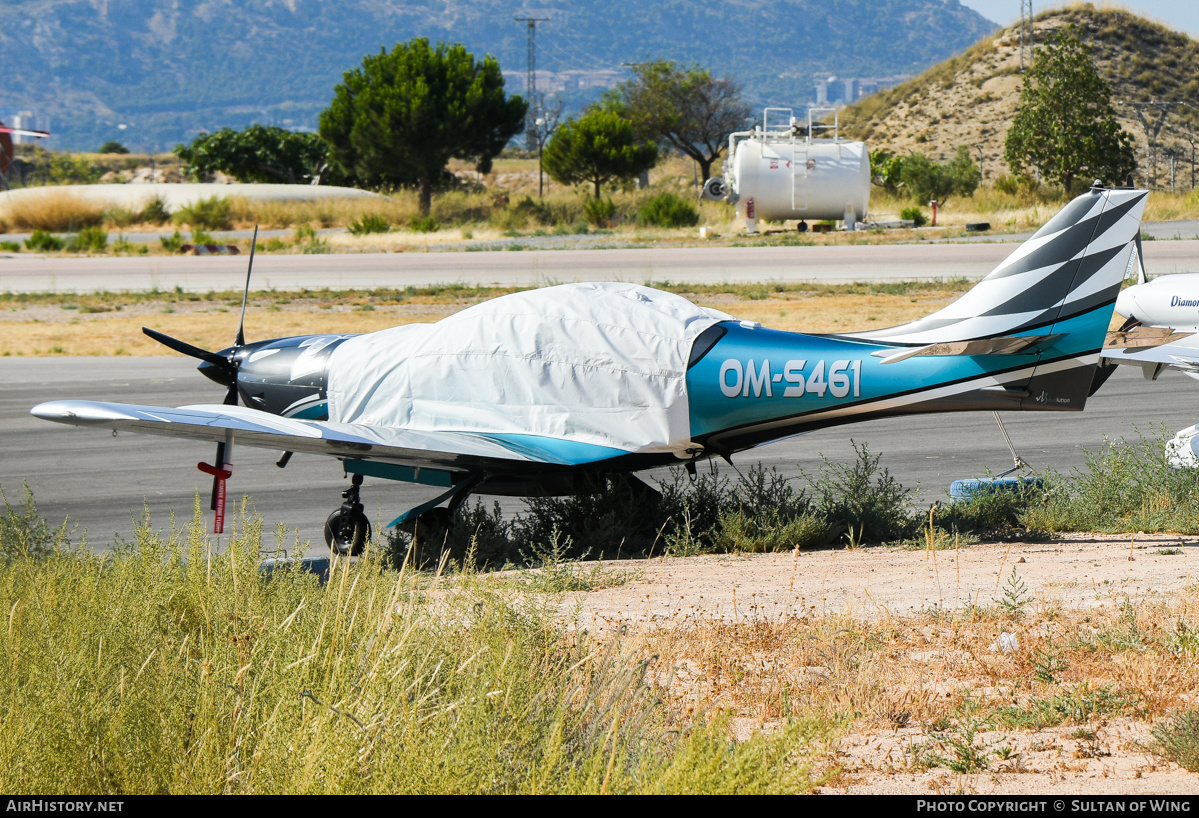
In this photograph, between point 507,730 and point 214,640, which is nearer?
point 507,730

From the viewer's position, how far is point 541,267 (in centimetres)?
3372

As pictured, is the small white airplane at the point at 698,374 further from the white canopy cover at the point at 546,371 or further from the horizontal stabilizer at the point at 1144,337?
the horizontal stabilizer at the point at 1144,337

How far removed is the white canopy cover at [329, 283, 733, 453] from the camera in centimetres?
811

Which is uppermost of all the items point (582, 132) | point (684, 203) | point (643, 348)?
point (582, 132)

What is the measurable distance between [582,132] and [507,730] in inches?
2304

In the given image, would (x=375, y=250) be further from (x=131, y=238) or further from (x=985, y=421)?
(x=985, y=421)

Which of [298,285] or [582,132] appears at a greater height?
[582,132]

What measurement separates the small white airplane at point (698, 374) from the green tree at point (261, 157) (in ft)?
247

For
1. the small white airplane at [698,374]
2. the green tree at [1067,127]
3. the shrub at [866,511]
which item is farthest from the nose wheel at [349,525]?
the green tree at [1067,127]

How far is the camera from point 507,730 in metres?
3.84

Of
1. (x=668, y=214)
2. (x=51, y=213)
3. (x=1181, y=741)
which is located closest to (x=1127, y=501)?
(x=1181, y=741)

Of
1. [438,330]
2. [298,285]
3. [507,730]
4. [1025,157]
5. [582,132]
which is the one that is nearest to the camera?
[507,730]

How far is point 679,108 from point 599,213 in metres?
32.8

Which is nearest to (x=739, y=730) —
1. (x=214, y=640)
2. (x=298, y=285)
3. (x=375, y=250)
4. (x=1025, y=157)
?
(x=214, y=640)
